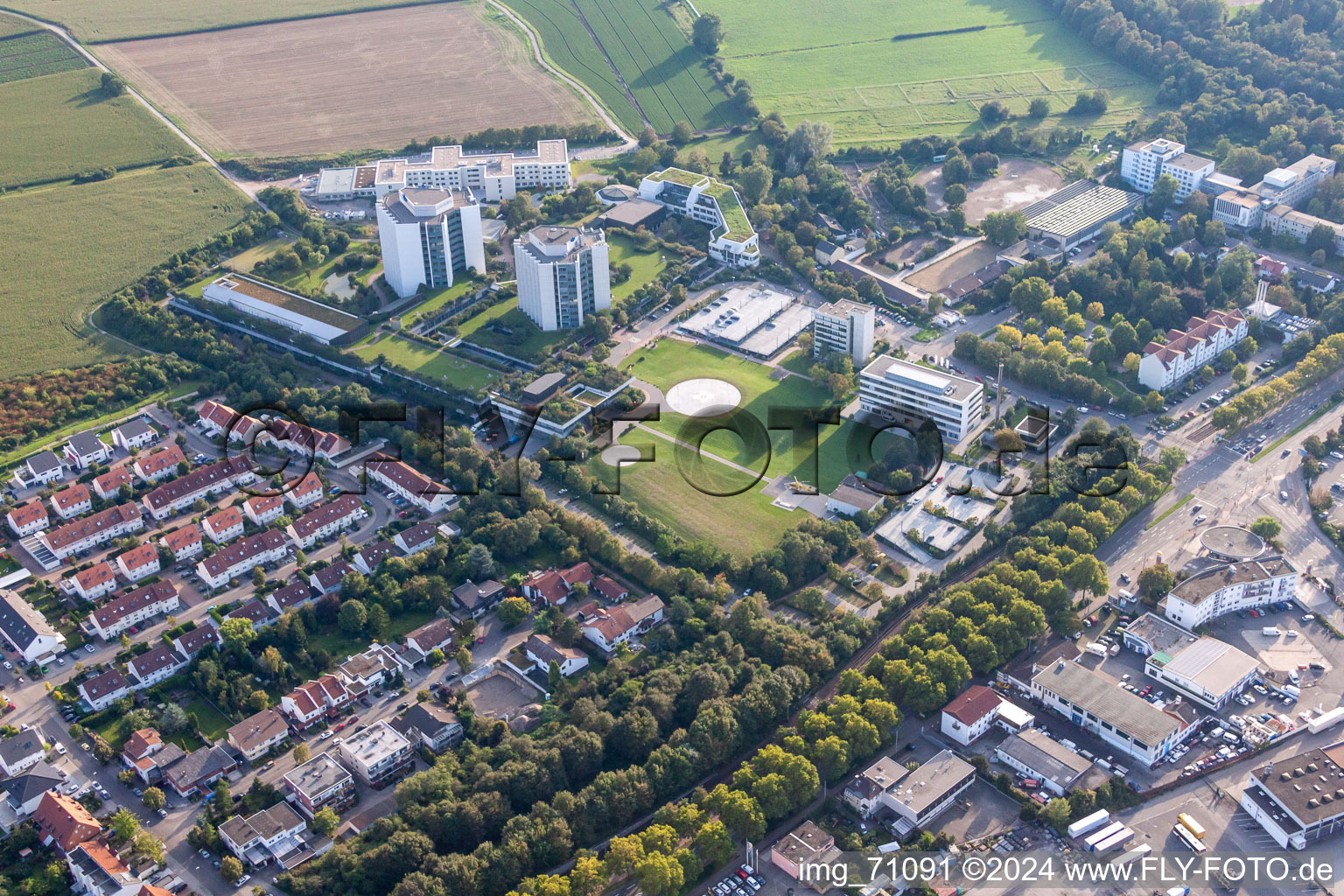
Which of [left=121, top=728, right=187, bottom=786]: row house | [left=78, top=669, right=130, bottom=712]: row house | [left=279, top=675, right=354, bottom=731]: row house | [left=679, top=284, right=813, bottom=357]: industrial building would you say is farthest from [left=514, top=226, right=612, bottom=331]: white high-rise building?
Answer: [left=121, top=728, right=187, bottom=786]: row house

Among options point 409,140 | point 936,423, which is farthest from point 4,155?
point 936,423

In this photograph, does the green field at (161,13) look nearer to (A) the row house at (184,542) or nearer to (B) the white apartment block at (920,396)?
(A) the row house at (184,542)

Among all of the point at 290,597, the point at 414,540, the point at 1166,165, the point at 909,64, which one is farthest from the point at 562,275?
the point at 909,64

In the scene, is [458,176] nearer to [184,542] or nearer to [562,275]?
[562,275]

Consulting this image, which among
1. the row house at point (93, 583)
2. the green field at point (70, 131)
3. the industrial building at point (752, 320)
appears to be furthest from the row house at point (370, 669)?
the green field at point (70, 131)

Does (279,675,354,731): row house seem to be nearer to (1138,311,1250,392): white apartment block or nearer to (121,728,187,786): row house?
(121,728,187,786): row house
